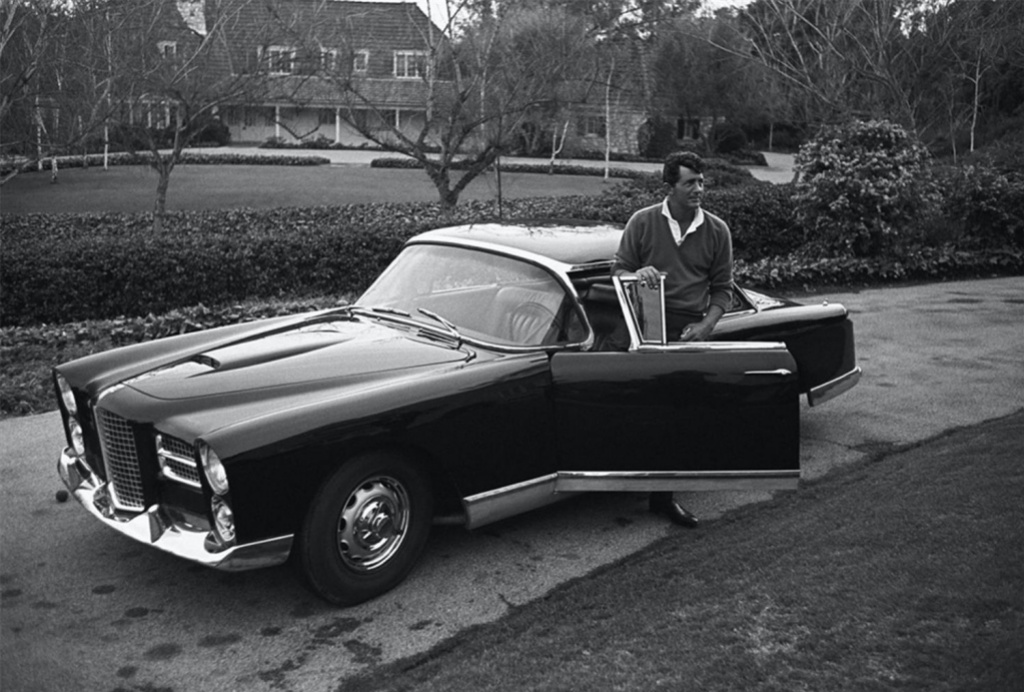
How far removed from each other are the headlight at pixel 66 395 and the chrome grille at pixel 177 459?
98 cm

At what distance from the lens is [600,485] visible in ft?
17.3

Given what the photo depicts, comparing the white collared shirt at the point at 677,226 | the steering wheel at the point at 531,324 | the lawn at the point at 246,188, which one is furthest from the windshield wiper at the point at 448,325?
the lawn at the point at 246,188

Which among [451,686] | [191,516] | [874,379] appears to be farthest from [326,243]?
[451,686]

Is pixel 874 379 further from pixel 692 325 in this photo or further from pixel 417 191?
pixel 417 191

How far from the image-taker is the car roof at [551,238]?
591 centimetres

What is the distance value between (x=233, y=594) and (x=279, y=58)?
1559 centimetres

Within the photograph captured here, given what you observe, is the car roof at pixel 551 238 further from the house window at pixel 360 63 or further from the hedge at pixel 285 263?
the house window at pixel 360 63

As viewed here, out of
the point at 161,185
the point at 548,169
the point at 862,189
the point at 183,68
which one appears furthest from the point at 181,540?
the point at 548,169

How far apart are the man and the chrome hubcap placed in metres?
1.60

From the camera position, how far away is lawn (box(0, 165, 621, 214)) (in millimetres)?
29469

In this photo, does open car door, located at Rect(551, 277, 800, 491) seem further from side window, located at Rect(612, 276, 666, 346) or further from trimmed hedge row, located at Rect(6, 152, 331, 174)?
trimmed hedge row, located at Rect(6, 152, 331, 174)

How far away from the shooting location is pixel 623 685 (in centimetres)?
381

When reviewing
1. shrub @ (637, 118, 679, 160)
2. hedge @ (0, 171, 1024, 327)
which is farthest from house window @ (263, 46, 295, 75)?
shrub @ (637, 118, 679, 160)

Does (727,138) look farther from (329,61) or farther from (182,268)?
(182,268)
